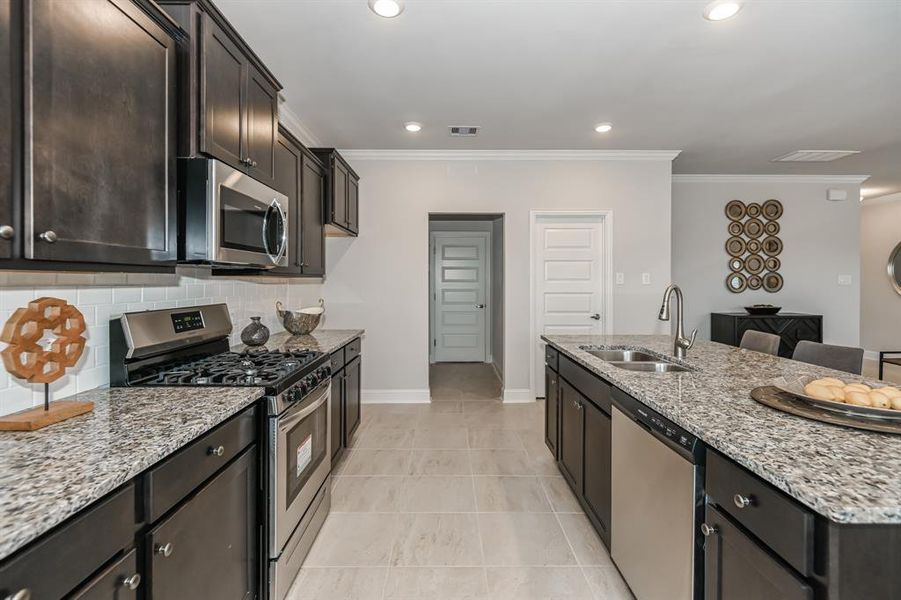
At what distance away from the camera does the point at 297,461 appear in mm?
1900

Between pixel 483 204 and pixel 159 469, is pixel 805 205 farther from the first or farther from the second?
pixel 159 469

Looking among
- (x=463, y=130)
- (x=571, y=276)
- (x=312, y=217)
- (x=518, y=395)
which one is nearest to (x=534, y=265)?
(x=571, y=276)

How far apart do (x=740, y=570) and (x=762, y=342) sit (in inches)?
83.8

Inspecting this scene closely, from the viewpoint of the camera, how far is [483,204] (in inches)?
183

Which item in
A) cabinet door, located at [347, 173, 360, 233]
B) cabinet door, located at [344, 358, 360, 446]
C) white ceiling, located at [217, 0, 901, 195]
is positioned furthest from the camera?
cabinet door, located at [347, 173, 360, 233]

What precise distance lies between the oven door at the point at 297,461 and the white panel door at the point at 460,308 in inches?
193

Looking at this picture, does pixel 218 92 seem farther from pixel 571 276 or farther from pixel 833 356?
pixel 571 276

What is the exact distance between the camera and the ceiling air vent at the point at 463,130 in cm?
389

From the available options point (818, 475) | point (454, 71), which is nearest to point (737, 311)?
point (454, 71)

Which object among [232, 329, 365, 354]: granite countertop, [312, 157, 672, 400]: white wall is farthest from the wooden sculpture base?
[312, 157, 672, 400]: white wall

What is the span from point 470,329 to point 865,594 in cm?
650

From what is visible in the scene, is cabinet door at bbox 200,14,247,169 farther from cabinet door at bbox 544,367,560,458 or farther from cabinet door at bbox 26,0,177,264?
cabinet door at bbox 544,367,560,458

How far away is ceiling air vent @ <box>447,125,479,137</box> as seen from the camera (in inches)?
153

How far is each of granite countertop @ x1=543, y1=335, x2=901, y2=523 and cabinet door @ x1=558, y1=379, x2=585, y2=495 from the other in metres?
0.50
